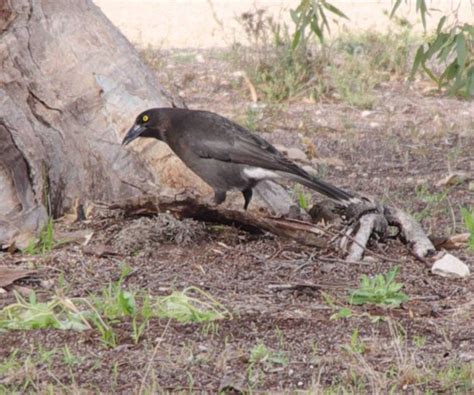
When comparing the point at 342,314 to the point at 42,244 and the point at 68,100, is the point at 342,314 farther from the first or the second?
the point at 68,100

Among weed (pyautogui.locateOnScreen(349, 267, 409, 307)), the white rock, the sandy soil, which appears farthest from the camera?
the sandy soil

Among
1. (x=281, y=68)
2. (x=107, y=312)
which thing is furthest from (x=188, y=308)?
(x=281, y=68)

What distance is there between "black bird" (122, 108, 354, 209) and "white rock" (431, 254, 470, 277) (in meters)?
1.36

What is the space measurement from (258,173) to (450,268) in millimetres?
1562

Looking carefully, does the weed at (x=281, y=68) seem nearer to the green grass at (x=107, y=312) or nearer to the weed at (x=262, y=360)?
the green grass at (x=107, y=312)

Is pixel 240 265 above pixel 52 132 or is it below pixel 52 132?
below

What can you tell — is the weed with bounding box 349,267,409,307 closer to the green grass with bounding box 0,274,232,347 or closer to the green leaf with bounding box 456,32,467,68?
the green grass with bounding box 0,274,232,347

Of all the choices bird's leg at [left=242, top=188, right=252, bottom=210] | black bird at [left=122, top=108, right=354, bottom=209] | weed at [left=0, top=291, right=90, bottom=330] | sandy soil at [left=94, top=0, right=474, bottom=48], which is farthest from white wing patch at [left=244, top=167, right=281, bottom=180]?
sandy soil at [left=94, top=0, right=474, bottom=48]

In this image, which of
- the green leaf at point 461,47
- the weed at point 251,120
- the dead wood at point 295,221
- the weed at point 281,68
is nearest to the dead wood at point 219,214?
the dead wood at point 295,221

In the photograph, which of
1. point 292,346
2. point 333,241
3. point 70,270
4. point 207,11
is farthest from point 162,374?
point 207,11

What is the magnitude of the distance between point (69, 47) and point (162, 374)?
354 cm

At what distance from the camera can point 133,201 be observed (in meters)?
6.29

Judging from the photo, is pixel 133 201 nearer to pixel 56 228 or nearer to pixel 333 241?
pixel 56 228

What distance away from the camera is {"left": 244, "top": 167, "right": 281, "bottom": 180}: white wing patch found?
688 centimetres
